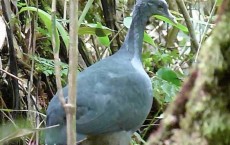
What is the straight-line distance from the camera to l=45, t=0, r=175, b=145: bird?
208cm

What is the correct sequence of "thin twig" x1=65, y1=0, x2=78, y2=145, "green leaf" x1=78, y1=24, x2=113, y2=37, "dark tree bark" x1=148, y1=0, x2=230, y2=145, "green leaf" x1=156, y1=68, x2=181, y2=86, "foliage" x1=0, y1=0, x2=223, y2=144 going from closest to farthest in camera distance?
"dark tree bark" x1=148, y1=0, x2=230, y2=145
"thin twig" x1=65, y1=0, x2=78, y2=145
"green leaf" x1=78, y1=24, x2=113, y2=37
"foliage" x1=0, y1=0, x2=223, y2=144
"green leaf" x1=156, y1=68, x2=181, y2=86

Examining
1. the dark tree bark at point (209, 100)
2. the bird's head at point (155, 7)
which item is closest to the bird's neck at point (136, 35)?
the bird's head at point (155, 7)

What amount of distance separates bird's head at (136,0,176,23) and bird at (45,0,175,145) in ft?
0.96

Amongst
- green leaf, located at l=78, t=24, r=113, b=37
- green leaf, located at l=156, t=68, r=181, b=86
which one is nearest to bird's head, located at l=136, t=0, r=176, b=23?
green leaf, located at l=78, t=24, r=113, b=37

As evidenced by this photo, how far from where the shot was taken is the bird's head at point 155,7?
98.7 inches

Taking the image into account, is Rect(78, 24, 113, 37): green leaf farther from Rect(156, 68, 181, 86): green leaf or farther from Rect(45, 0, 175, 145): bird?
Rect(156, 68, 181, 86): green leaf

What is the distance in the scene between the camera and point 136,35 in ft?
8.21

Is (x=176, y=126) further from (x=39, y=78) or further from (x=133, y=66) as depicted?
(x=39, y=78)

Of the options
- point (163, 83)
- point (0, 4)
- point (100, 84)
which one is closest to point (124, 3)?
point (163, 83)

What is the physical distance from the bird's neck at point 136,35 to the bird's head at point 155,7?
0.03 metres

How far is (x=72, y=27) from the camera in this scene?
118cm

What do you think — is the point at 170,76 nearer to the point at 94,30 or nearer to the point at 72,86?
the point at 94,30

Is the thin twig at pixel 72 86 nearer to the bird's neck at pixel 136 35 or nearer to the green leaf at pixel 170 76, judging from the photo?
the bird's neck at pixel 136 35

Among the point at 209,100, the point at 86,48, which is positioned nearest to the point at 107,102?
the point at 86,48
